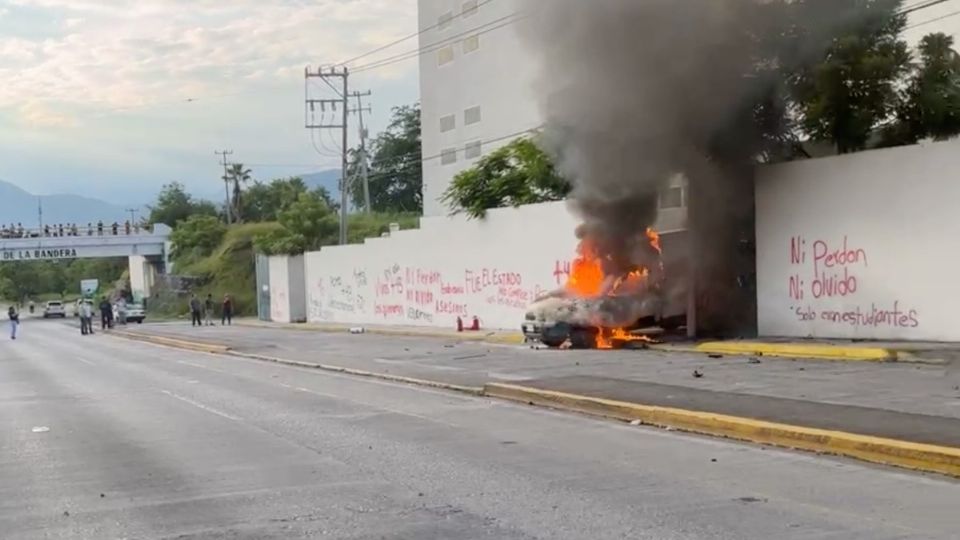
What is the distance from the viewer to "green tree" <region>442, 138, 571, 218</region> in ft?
90.5

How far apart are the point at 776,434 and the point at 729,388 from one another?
10.9ft

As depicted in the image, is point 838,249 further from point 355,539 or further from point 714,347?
point 355,539

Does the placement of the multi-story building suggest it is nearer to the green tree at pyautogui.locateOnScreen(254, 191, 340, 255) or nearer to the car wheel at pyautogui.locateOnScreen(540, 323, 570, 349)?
the green tree at pyautogui.locateOnScreen(254, 191, 340, 255)

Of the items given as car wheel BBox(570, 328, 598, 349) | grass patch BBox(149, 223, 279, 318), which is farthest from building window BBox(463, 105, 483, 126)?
car wheel BBox(570, 328, 598, 349)

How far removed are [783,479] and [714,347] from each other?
1068 cm

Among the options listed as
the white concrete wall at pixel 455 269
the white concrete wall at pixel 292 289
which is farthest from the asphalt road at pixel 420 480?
the white concrete wall at pixel 292 289

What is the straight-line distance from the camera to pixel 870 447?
834 cm

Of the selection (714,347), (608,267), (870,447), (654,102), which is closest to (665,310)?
(608,267)

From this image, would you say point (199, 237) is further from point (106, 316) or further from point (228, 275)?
point (106, 316)

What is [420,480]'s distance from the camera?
8047 mm

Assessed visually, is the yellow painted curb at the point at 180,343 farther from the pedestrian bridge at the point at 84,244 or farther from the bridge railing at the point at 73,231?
the bridge railing at the point at 73,231

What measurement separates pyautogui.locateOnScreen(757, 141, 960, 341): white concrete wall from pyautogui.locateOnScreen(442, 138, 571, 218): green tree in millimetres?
8951

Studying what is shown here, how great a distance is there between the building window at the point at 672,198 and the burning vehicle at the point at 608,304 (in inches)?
31.4

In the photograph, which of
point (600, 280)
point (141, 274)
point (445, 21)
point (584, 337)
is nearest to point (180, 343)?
point (600, 280)
